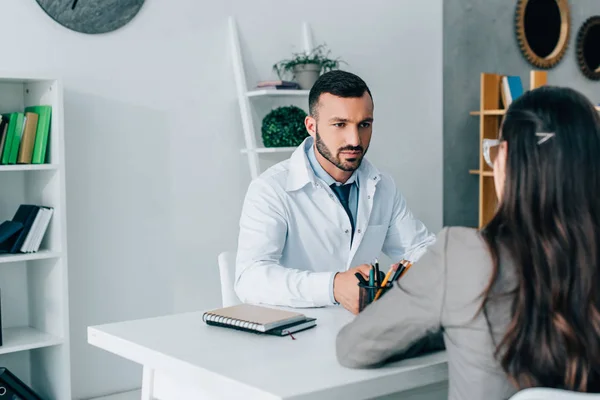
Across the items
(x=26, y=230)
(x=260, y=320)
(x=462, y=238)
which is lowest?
(x=260, y=320)

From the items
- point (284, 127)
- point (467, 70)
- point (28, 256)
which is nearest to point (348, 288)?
point (28, 256)

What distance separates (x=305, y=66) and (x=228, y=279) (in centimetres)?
176

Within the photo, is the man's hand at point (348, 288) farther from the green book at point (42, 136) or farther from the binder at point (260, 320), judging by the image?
the green book at point (42, 136)

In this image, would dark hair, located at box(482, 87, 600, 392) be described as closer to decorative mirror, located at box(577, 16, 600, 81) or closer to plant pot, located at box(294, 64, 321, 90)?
plant pot, located at box(294, 64, 321, 90)

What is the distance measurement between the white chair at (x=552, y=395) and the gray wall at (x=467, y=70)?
372 cm

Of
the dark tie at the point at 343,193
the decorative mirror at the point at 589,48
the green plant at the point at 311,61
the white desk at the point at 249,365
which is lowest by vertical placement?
the white desk at the point at 249,365

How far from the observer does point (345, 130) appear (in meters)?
2.45

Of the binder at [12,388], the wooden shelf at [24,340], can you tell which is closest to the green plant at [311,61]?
the wooden shelf at [24,340]

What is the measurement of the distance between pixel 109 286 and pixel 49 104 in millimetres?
850

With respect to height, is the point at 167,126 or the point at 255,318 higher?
the point at 167,126

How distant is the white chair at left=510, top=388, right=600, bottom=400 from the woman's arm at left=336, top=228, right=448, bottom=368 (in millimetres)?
212

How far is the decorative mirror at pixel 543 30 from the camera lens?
17.0ft

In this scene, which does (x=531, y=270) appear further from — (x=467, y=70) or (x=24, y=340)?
(x=467, y=70)

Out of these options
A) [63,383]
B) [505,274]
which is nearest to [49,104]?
[63,383]
